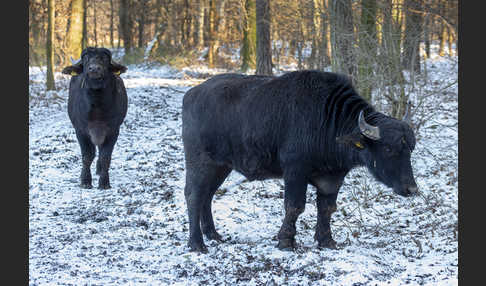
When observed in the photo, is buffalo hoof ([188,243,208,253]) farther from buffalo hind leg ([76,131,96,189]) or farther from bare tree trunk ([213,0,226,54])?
bare tree trunk ([213,0,226,54])

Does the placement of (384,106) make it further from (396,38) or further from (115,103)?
(115,103)

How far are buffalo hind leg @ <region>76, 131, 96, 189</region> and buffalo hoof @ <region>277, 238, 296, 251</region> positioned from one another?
5.03 metres

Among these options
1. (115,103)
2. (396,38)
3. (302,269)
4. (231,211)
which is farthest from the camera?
(115,103)

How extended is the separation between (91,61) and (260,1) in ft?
25.4

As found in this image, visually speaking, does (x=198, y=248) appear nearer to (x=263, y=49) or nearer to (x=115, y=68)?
(x=115, y=68)

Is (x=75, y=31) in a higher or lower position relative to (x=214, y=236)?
higher

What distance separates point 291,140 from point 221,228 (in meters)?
2.16

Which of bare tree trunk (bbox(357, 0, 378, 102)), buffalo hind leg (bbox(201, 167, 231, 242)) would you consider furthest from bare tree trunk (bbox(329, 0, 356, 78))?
buffalo hind leg (bbox(201, 167, 231, 242))

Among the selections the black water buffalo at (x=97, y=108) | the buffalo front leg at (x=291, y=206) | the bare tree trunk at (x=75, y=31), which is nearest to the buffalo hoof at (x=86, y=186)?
the black water buffalo at (x=97, y=108)

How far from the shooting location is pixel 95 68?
10.2 meters

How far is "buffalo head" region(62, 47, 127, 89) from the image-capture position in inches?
403

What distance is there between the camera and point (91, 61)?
10.3 meters

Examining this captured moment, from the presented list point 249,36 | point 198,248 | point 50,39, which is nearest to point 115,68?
point 198,248

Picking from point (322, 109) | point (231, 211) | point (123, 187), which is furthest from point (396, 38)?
point (123, 187)
